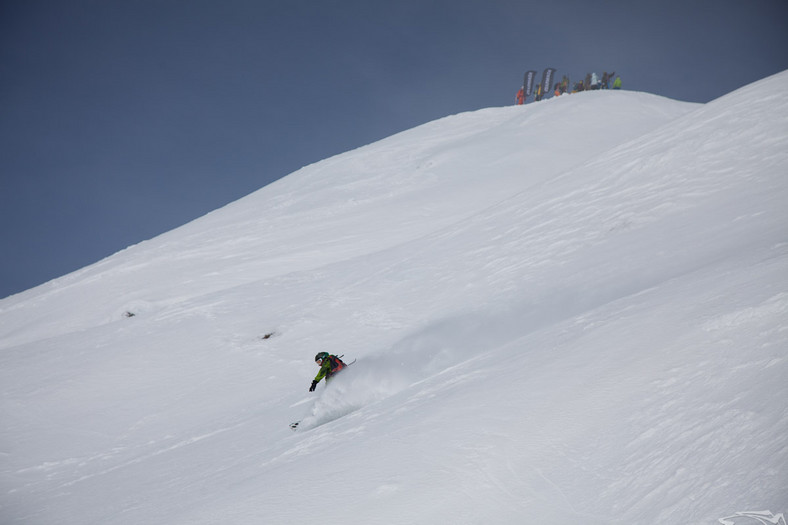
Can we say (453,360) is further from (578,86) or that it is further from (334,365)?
(578,86)

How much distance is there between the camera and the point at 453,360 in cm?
894

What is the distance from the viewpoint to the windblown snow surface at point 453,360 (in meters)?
4.14

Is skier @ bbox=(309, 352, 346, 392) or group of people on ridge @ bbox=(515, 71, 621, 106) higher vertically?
group of people on ridge @ bbox=(515, 71, 621, 106)

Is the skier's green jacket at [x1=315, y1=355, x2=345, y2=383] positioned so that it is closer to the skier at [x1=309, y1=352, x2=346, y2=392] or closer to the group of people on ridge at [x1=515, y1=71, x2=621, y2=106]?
the skier at [x1=309, y1=352, x2=346, y2=392]

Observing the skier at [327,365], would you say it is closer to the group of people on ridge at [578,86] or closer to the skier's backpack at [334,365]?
the skier's backpack at [334,365]

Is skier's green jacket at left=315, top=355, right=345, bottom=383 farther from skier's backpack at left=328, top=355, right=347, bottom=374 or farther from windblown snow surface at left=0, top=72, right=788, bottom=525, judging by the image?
windblown snow surface at left=0, top=72, right=788, bottom=525

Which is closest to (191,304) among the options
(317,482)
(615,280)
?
(317,482)

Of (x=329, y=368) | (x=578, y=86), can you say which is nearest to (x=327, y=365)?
(x=329, y=368)

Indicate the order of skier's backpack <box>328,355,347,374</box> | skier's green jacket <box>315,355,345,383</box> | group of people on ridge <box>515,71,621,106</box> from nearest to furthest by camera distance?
skier's green jacket <box>315,355,345,383</box> → skier's backpack <box>328,355,347,374</box> → group of people on ridge <box>515,71,621,106</box>

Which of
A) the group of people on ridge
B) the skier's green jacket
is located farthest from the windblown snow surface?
the group of people on ridge

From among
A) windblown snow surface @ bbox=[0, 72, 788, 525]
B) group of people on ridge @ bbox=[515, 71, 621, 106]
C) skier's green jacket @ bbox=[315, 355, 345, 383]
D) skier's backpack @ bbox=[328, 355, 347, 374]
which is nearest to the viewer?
windblown snow surface @ bbox=[0, 72, 788, 525]

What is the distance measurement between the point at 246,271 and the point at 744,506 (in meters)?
16.8

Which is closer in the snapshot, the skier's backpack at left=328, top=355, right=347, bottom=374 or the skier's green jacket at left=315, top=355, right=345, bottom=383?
the skier's green jacket at left=315, top=355, right=345, bottom=383

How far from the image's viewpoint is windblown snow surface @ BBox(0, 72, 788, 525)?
4141 millimetres
